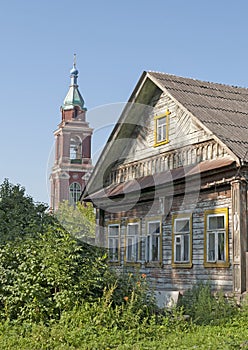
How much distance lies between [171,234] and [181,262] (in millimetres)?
943

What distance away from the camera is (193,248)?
1515 centimetres

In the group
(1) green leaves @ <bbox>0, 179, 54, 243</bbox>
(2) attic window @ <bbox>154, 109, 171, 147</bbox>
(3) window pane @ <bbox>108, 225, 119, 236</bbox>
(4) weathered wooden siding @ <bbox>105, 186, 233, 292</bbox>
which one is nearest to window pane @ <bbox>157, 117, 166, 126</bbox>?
(2) attic window @ <bbox>154, 109, 171, 147</bbox>

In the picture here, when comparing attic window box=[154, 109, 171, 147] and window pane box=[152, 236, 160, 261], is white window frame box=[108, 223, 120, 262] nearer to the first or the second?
window pane box=[152, 236, 160, 261]

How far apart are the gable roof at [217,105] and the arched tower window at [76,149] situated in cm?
4595

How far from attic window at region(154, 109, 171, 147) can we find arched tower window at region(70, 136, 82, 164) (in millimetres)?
45781

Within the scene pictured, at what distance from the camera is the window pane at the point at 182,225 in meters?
15.7

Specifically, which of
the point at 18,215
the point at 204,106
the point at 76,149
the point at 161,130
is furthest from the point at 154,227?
the point at 76,149

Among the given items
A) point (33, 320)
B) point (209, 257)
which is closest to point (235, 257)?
point (209, 257)

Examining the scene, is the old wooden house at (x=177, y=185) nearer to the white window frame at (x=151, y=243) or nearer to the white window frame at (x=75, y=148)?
the white window frame at (x=151, y=243)

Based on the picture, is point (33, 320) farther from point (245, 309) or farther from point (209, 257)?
point (209, 257)

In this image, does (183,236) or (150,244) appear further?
(150,244)

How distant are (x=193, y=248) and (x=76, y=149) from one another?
50213 millimetres

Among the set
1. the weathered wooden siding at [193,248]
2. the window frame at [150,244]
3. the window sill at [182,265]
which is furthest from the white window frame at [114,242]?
the window sill at [182,265]

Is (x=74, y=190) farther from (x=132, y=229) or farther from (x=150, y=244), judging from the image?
(x=150, y=244)
